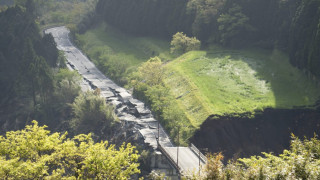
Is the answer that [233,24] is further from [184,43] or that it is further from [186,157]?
[186,157]

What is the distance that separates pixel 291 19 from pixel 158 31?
42.4 metres

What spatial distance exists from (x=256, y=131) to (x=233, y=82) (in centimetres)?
1513

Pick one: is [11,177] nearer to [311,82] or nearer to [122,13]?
[311,82]

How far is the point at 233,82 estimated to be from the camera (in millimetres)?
66938

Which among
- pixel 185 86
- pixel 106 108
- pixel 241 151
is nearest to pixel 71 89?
pixel 106 108

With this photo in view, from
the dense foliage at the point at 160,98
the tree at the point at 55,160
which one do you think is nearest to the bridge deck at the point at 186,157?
the dense foliage at the point at 160,98

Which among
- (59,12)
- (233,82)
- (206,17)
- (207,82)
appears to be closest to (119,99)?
(207,82)

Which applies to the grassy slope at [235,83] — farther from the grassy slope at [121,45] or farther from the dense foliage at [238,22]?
the grassy slope at [121,45]

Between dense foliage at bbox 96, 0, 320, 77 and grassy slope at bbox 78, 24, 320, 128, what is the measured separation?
3.05m

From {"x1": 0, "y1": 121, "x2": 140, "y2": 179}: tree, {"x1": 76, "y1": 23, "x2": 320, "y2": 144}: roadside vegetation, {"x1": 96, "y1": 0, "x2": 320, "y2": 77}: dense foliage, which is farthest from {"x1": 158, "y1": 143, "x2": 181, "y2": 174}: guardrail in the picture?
{"x1": 96, "y1": 0, "x2": 320, "y2": 77}: dense foliage

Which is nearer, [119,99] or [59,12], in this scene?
[119,99]

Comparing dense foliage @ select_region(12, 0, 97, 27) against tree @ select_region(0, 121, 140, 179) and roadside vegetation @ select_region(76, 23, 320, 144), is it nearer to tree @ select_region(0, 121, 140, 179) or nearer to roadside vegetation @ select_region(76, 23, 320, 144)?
roadside vegetation @ select_region(76, 23, 320, 144)

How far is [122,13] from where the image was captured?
11525 centimetres

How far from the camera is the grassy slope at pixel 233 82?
5784 centimetres
